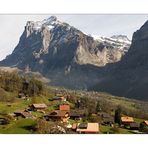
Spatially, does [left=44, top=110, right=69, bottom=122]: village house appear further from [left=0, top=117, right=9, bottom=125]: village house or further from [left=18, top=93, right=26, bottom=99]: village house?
[left=18, top=93, right=26, bottom=99]: village house

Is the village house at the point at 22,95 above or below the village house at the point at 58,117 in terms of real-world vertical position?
above

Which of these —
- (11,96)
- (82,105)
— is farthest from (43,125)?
(82,105)

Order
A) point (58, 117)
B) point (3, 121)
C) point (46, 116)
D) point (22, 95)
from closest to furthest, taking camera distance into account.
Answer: point (3, 121)
point (58, 117)
point (46, 116)
point (22, 95)

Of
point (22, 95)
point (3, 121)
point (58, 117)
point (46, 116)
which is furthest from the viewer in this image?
point (22, 95)

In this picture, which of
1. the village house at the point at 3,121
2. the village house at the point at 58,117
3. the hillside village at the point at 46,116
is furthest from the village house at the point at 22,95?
the village house at the point at 3,121

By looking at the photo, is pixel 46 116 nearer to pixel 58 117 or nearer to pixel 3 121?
pixel 58 117

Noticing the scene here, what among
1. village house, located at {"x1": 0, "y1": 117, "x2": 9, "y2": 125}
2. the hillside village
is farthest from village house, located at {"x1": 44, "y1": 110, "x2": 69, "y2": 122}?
village house, located at {"x1": 0, "y1": 117, "x2": 9, "y2": 125}

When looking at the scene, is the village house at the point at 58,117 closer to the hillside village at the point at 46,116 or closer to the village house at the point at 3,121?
the hillside village at the point at 46,116

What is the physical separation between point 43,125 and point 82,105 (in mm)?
54391

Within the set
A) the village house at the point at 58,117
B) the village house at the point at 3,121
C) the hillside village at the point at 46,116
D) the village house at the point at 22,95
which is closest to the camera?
the hillside village at the point at 46,116

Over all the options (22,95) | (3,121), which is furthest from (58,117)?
(22,95)
